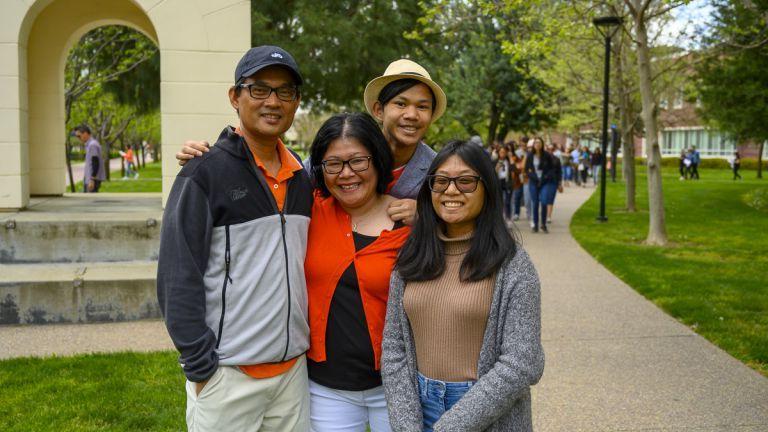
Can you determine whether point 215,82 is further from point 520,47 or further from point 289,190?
point 520,47

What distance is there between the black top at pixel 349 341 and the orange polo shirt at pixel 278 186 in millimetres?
158

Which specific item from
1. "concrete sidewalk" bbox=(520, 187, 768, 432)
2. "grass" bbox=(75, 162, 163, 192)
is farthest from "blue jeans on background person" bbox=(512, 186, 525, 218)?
"grass" bbox=(75, 162, 163, 192)

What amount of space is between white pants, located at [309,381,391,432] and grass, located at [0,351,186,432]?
191cm

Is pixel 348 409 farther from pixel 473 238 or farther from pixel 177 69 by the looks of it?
pixel 177 69

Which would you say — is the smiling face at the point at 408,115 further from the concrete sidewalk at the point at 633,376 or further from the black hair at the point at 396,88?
the concrete sidewalk at the point at 633,376

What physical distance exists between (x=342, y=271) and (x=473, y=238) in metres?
0.51

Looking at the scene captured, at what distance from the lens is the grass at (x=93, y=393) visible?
4512mm

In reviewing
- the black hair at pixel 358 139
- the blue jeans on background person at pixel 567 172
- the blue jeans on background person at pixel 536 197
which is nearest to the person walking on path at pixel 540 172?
the blue jeans on background person at pixel 536 197

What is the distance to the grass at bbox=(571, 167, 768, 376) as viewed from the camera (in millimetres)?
6859

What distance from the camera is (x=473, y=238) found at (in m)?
2.59

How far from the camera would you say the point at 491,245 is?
2535 mm

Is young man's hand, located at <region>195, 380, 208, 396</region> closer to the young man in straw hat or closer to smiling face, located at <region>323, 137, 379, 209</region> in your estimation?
smiling face, located at <region>323, 137, 379, 209</region>

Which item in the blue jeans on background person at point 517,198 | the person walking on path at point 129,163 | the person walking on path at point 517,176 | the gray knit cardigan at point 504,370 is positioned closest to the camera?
the gray knit cardigan at point 504,370

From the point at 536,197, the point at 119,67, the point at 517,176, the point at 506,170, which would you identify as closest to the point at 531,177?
the point at 536,197
